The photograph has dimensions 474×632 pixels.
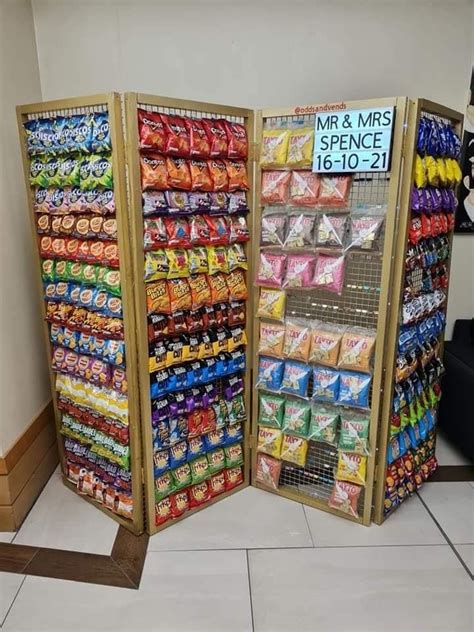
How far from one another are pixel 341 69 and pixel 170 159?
1378 millimetres

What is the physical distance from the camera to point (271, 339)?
2.29 m

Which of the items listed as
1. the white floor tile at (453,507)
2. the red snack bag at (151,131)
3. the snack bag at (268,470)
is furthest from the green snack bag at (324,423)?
the red snack bag at (151,131)

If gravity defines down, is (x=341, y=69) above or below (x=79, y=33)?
below

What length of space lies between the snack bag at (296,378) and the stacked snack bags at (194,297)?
239mm

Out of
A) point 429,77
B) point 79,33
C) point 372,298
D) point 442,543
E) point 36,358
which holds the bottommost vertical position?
point 442,543

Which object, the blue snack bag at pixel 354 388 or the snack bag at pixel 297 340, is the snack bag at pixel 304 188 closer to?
the snack bag at pixel 297 340

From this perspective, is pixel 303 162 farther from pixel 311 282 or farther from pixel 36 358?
pixel 36 358

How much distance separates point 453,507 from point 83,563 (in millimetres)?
1775

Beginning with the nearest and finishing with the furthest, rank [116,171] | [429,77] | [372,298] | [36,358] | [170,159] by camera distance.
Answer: [116,171] < [170,159] < [372,298] < [36,358] < [429,77]

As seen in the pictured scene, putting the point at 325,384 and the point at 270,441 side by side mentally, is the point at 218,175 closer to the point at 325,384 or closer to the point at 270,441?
the point at 325,384

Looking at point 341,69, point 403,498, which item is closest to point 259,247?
point 341,69

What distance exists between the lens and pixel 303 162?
2.04 m

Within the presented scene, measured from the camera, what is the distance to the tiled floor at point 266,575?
1.74 m

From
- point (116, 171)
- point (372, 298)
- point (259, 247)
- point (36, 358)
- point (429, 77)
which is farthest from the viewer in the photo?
point (429, 77)
